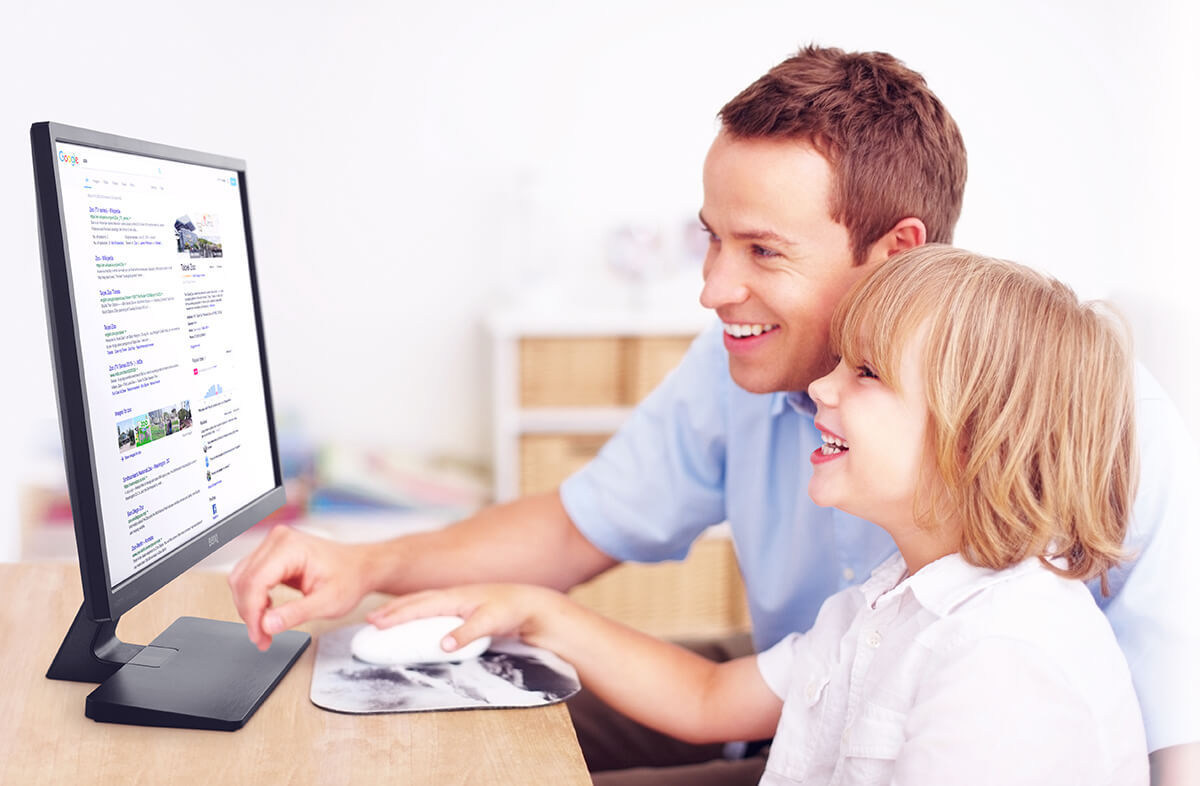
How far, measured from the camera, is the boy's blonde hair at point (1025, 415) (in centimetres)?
82

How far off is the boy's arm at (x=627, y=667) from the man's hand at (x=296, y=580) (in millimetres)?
Answer: 60

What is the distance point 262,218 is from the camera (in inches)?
103

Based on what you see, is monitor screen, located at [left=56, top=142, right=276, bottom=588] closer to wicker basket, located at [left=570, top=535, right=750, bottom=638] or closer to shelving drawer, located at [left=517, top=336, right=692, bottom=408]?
shelving drawer, located at [left=517, top=336, right=692, bottom=408]

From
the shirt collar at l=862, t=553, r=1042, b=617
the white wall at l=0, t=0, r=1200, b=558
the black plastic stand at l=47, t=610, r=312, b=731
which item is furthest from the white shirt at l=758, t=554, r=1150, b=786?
the white wall at l=0, t=0, r=1200, b=558

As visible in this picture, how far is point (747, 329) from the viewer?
1147 mm

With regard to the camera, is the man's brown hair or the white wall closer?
the man's brown hair

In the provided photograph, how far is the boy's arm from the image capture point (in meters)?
1.00

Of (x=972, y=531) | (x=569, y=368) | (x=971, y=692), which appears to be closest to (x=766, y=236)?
(x=972, y=531)

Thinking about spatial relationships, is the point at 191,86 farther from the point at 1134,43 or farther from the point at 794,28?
the point at 1134,43

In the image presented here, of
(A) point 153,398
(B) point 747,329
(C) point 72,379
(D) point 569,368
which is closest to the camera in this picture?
(C) point 72,379

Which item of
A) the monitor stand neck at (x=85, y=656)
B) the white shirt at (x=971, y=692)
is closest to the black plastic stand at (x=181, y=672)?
the monitor stand neck at (x=85, y=656)

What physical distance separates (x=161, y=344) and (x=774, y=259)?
0.58 metres

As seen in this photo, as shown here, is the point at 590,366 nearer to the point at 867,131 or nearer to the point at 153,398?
the point at 867,131

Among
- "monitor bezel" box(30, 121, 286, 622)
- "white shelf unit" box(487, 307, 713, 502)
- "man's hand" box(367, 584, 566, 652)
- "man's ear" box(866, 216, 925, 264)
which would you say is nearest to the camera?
Result: "monitor bezel" box(30, 121, 286, 622)
